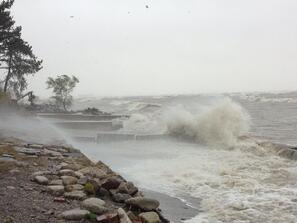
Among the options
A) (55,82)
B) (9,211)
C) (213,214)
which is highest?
(55,82)

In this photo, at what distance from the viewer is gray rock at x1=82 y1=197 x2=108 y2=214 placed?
6531mm

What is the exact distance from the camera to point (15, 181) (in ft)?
24.9

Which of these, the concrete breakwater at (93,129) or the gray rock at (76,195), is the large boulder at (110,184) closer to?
the gray rock at (76,195)

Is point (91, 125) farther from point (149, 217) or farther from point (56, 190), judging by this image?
point (149, 217)

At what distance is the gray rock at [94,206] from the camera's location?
6.53 meters

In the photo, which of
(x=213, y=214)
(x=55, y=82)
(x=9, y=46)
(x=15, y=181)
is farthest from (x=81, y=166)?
(x=55, y=82)

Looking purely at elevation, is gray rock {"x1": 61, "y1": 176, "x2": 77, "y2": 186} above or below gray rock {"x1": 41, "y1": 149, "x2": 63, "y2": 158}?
below

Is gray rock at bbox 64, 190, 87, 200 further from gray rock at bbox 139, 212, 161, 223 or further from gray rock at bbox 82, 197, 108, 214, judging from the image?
gray rock at bbox 139, 212, 161, 223

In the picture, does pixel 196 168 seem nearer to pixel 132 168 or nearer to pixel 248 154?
pixel 132 168

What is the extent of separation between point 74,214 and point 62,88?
38003mm

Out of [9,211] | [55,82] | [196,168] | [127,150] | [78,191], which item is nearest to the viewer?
[9,211]

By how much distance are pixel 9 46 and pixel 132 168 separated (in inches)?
658

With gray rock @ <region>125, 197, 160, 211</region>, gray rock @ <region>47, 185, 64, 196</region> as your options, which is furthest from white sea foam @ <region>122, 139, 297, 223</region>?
gray rock @ <region>47, 185, 64, 196</region>

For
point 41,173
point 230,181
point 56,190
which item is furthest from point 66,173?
point 230,181
